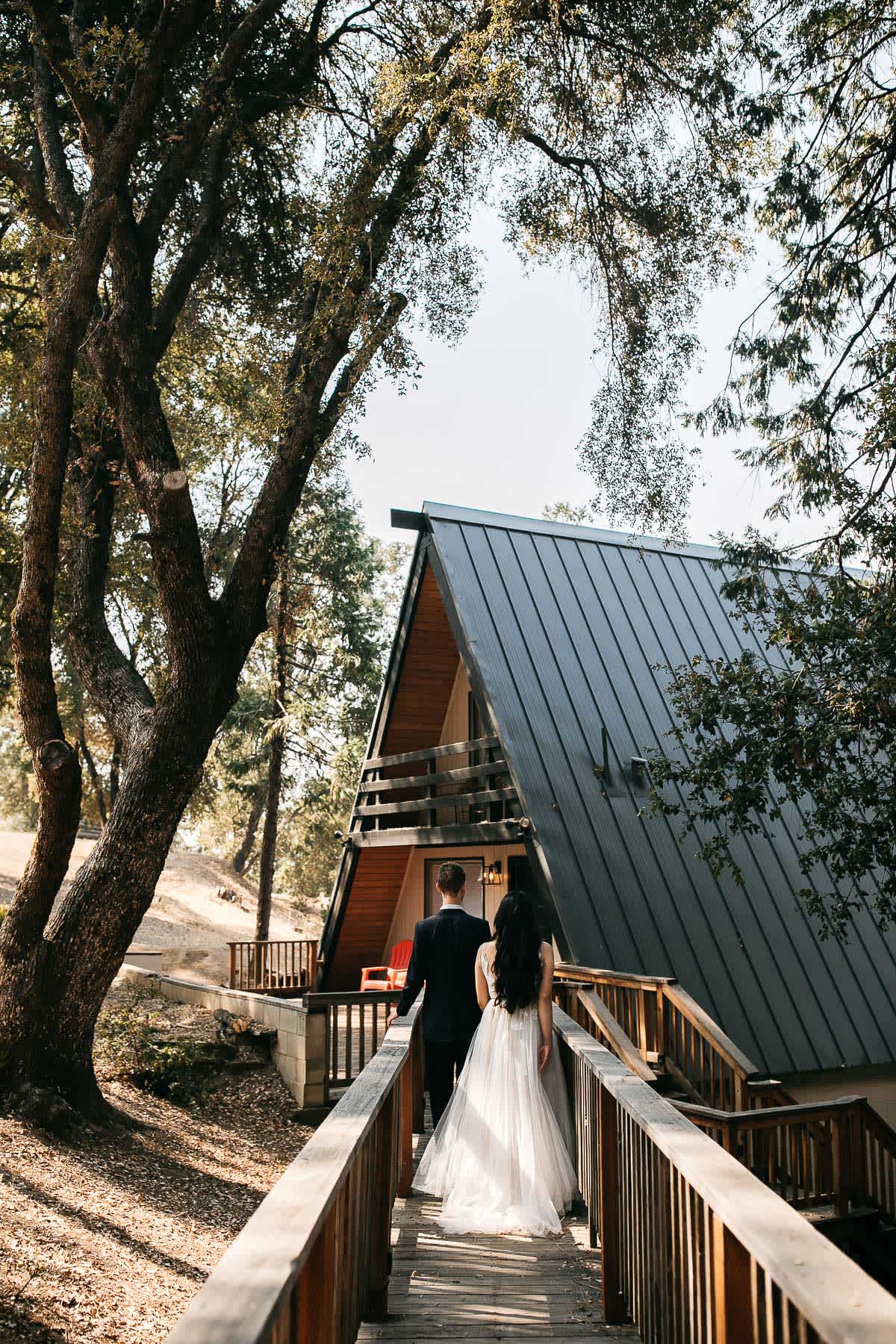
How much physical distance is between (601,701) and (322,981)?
748cm

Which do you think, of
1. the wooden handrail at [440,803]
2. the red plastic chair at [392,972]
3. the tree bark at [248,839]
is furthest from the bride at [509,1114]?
the tree bark at [248,839]

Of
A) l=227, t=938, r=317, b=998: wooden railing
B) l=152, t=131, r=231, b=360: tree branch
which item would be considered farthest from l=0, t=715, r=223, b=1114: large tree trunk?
l=227, t=938, r=317, b=998: wooden railing

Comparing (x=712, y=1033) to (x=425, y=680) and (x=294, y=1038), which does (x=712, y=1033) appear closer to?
(x=294, y=1038)

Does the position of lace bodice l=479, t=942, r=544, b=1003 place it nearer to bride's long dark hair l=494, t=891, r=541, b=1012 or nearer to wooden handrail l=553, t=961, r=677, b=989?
bride's long dark hair l=494, t=891, r=541, b=1012

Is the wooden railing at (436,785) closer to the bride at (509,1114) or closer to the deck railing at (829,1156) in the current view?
the deck railing at (829,1156)

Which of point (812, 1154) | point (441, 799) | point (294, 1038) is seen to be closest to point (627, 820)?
point (441, 799)

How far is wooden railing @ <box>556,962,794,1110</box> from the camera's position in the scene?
28.2ft

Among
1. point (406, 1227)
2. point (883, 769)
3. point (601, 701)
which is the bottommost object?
point (406, 1227)

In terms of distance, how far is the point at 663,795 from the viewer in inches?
519

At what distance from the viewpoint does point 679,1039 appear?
1006 cm

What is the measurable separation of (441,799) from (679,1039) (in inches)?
199

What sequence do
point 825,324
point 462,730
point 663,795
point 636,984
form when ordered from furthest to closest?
point 462,730 < point 663,795 < point 825,324 < point 636,984

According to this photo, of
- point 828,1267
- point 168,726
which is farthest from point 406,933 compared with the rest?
point 828,1267

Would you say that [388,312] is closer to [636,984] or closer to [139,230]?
[139,230]
